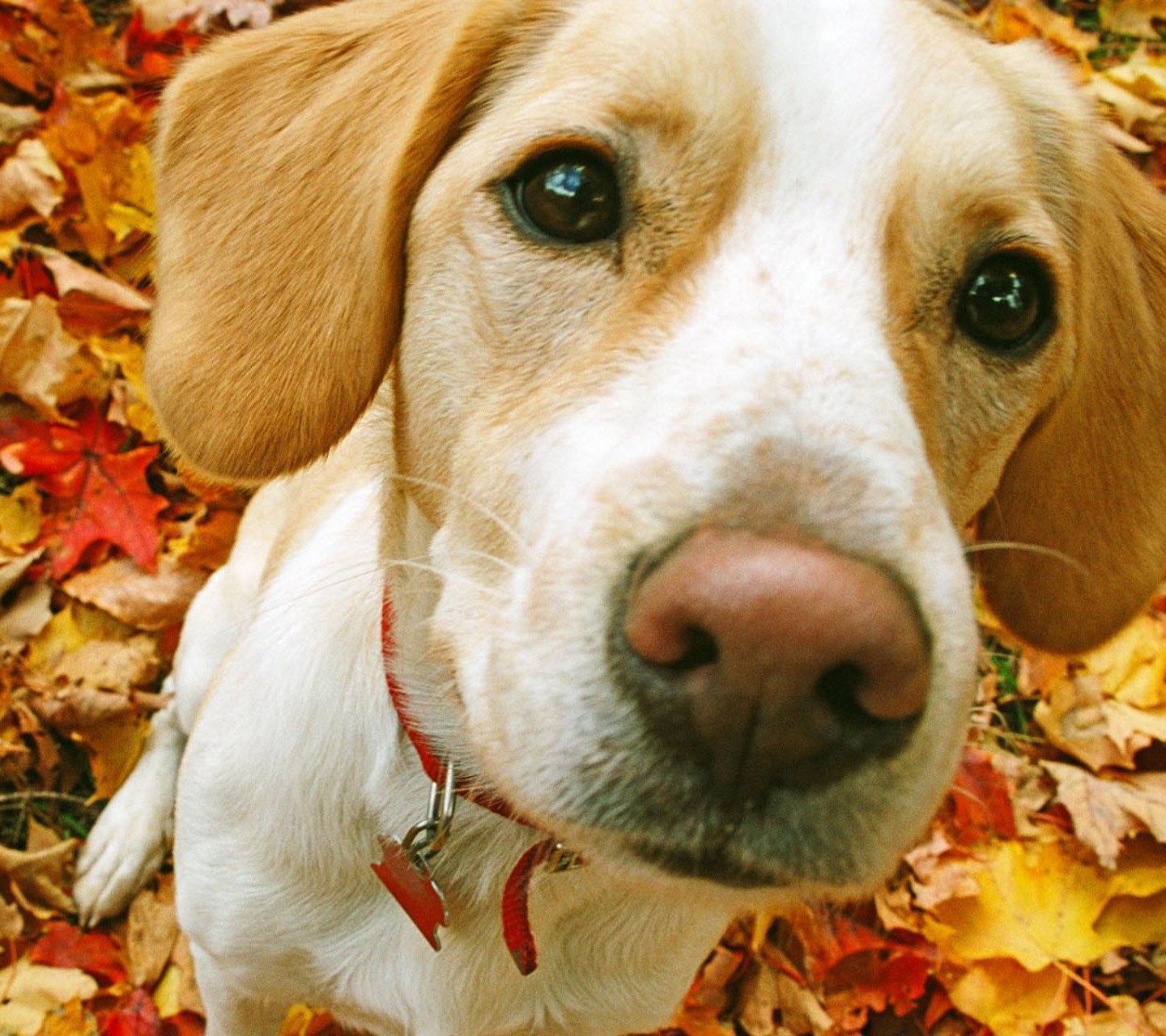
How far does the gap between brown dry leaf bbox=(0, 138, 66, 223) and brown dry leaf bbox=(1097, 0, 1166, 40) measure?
439cm

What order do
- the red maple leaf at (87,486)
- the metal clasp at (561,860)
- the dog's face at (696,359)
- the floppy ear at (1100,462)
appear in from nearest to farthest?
the dog's face at (696,359)
the metal clasp at (561,860)
the floppy ear at (1100,462)
the red maple leaf at (87,486)

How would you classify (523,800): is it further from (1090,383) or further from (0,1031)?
(0,1031)

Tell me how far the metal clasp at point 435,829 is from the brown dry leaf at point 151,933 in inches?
60.8

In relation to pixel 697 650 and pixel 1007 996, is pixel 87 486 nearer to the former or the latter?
pixel 697 650

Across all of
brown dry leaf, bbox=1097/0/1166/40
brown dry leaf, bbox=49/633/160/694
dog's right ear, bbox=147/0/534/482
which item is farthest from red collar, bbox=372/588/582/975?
brown dry leaf, bbox=1097/0/1166/40

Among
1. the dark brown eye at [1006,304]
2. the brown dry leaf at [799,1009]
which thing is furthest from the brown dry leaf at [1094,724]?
the dark brown eye at [1006,304]

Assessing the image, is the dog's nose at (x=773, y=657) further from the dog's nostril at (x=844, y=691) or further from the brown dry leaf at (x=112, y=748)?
the brown dry leaf at (x=112, y=748)

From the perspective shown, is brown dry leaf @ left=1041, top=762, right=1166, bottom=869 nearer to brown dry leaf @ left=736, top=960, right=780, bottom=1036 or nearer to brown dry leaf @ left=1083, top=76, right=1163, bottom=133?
brown dry leaf @ left=736, top=960, right=780, bottom=1036

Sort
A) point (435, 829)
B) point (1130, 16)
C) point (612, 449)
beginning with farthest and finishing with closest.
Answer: point (1130, 16)
point (435, 829)
point (612, 449)

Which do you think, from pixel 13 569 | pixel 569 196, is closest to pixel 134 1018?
pixel 13 569

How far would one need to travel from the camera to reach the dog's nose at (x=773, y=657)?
1048 millimetres

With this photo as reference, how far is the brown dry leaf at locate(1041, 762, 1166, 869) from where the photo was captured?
3205 mm

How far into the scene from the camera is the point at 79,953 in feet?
9.82

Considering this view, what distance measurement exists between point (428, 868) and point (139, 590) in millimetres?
1939
